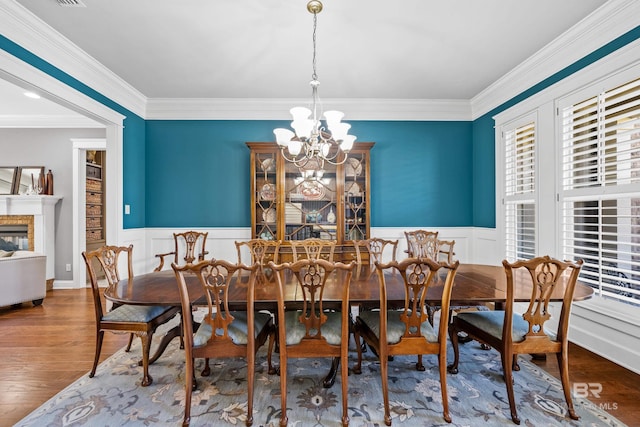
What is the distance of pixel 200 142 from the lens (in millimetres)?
4332

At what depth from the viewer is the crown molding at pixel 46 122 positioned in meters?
4.65

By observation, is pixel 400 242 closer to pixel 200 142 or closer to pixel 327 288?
pixel 327 288

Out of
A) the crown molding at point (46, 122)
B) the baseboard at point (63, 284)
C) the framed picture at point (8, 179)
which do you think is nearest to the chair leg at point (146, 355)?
the baseboard at point (63, 284)

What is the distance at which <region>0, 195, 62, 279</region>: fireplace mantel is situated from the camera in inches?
177

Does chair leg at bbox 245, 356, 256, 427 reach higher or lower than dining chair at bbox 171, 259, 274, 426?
lower

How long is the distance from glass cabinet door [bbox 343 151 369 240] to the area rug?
1920mm

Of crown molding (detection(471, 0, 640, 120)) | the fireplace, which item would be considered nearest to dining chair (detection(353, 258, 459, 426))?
crown molding (detection(471, 0, 640, 120))

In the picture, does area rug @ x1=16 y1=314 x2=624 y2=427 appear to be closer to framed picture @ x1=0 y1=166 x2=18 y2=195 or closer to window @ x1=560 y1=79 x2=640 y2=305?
window @ x1=560 y1=79 x2=640 y2=305

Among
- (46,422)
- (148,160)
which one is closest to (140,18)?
(148,160)

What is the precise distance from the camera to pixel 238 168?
14.2 feet

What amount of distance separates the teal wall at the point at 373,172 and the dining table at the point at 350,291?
6.26 feet

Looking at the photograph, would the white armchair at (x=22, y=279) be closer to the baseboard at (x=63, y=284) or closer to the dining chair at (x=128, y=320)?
the baseboard at (x=63, y=284)

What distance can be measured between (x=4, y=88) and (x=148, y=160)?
1.64m

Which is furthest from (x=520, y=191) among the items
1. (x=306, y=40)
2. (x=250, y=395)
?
(x=250, y=395)
